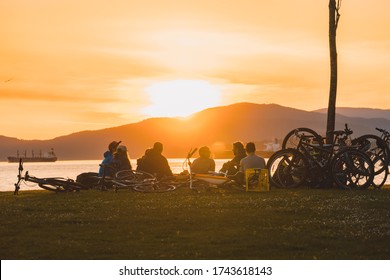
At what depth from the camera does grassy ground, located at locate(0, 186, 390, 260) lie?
12016mm

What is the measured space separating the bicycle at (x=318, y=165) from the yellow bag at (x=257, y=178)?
0.95 metres

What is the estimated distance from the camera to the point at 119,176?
25109 millimetres

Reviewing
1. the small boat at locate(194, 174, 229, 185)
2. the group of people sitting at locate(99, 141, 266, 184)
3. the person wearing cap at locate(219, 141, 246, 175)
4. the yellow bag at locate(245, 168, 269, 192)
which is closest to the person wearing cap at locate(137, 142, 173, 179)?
the group of people sitting at locate(99, 141, 266, 184)

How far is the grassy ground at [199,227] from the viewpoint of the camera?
12.0 metres

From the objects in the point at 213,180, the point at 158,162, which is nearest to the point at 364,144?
the point at 213,180

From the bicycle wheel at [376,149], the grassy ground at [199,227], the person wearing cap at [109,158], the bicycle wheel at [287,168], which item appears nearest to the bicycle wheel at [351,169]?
the bicycle wheel at [287,168]

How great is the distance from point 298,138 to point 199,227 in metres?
11.4

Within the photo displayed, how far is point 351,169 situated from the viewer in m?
24.3

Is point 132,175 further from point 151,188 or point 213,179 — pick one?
point 213,179

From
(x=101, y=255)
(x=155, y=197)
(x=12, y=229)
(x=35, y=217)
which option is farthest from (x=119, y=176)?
(x=101, y=255)

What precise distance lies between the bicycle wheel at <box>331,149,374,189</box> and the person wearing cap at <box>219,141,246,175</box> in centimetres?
349

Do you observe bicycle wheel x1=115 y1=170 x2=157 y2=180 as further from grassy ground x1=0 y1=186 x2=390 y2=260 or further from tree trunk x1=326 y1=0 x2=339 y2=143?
tree trunk x1=326 y1=0 x2=339 y2=143

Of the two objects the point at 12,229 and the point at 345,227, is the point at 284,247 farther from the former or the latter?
the point at 12,229

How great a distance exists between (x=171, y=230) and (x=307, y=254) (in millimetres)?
3420
